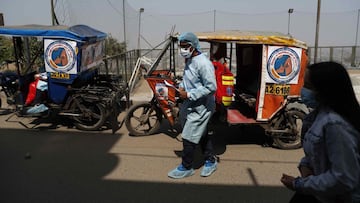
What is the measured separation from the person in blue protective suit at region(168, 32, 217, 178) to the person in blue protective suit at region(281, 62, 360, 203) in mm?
2061

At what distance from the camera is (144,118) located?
5.89 metres

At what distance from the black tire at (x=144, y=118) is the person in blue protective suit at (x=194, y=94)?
5.30ft

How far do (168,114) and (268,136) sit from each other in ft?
5.38

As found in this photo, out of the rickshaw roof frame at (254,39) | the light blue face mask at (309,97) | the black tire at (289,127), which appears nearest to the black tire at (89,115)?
the rickshaw roof frame at (254,39)

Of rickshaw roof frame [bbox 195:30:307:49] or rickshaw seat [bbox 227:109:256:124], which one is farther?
rickshaw seat [bbox 227:109:256:124]

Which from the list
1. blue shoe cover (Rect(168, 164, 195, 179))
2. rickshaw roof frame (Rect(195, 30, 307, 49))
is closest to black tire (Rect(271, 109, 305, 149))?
rickshaw roof frame (Rect(195, 30, 307, 49))

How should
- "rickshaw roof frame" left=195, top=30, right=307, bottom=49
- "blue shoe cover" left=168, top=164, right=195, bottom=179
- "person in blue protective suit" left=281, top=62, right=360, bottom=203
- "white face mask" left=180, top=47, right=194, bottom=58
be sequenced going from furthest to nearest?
"rickshaw roof frame" left=195, top=30, right=307, bottom=49, "blue shoe cover" left=168, top=164, right=195, bottom=179, "white face mask" left=180, top=47, right=194, bottom=58, "person in blue protective suit" left=281, top=62, right=360, bottom=203

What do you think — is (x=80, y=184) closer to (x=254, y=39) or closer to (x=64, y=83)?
(x=64, y=83)

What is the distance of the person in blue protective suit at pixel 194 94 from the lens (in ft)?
13.0

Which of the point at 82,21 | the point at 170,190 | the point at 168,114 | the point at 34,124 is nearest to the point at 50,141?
the point at 34,124

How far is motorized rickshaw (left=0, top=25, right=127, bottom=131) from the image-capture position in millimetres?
5895

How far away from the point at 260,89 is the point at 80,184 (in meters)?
2.79

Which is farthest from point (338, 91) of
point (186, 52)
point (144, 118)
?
point (144, 118)

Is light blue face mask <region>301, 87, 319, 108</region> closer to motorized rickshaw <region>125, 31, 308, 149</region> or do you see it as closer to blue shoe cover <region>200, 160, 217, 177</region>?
blue shoe cover <region>200, 160, 217, 177</region>
